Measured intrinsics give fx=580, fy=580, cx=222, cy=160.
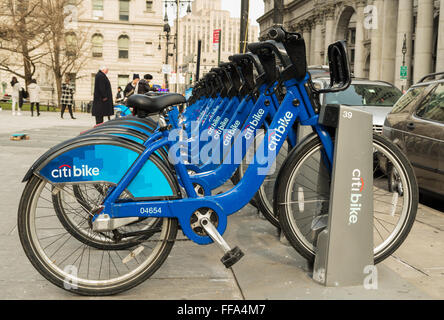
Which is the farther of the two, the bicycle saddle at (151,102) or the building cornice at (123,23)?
the building cornice at (123,23)

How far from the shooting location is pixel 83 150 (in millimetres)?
3504

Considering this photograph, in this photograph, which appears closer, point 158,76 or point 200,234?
point 200,234

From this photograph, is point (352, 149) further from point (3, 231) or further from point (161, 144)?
point (3, 231)

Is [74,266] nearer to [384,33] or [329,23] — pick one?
[384,33]

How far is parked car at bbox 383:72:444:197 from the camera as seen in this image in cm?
719

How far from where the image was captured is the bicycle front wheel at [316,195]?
390 centimetres

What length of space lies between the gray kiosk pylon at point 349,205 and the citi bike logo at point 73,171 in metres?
1.54

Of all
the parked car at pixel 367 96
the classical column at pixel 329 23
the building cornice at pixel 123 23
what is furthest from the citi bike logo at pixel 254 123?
the building cornice at pixel 123 23

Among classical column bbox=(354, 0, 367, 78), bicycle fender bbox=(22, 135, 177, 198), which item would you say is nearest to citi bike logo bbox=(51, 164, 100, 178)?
bicycle fender bbox=(22, 135, 177, 198)

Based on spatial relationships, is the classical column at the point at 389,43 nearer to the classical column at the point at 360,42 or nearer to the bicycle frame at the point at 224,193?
the classical column at the point at 360,42

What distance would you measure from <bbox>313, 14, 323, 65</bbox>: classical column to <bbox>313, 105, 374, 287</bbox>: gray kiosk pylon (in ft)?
200

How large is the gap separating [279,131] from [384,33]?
42.4 m
